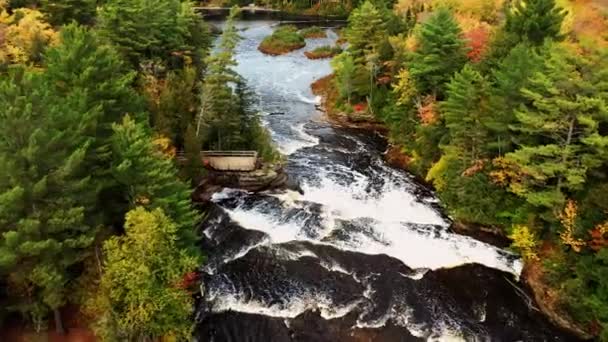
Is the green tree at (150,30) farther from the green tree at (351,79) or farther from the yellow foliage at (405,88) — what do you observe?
the yellow foliage at (405,88)

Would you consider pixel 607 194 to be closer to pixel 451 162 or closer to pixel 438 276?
pixel 438 276

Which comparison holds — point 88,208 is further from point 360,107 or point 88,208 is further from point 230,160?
point 360,107

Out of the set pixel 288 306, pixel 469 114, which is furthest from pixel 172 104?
pixel 469 114

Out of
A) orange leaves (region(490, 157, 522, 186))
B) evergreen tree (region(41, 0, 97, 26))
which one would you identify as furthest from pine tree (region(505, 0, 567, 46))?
evergreen tree (region(41, 0, 97, 26))

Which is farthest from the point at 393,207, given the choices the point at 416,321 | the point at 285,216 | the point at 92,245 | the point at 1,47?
the point at 1,47

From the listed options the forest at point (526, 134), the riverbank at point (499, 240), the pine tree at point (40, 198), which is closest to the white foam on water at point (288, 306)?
the pine tree at point (40, 198)

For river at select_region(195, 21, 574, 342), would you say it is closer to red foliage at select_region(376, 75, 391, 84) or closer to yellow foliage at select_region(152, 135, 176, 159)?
yellow foliage at select_region(152, 135, 176, 159)
